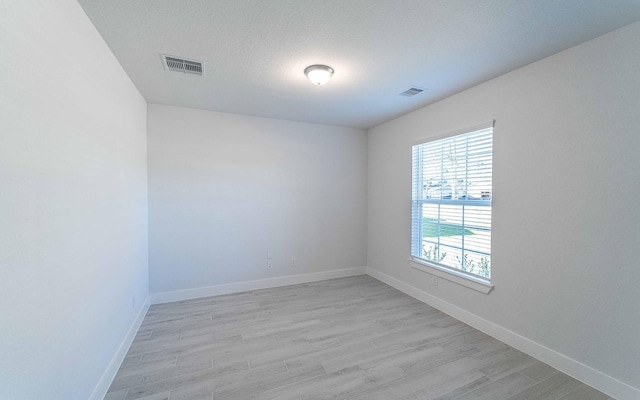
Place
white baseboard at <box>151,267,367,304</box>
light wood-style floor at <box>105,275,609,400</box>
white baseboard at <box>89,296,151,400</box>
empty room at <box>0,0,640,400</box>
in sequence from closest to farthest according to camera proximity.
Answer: empty room at <box>0,0,640,400</box>, white baseboard at <box>89,296,151,400</box>, light wood-style floor at <box>105,275,609,400</box>, white baseboard at <box>151,267,367,304</box>

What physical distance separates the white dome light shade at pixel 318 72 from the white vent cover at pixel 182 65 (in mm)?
990

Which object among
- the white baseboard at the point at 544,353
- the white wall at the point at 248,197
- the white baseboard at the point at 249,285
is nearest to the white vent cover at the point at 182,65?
the white wall at the point at 248,197

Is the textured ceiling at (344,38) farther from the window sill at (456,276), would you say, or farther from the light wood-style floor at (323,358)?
the light wood-style floor at (323,358)

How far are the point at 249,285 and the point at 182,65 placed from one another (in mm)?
2954

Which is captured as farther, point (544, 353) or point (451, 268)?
point (451, 268)

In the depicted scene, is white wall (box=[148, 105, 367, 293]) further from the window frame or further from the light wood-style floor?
the window frame

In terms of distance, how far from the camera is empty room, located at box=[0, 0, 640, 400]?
135cm

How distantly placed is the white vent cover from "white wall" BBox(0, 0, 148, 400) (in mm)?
404

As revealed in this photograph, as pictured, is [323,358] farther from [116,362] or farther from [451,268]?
[451,268]

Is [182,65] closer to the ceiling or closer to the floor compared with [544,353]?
closer to the ceiling

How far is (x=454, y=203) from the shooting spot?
3076mm

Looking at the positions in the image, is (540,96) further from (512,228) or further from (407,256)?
(407,256)

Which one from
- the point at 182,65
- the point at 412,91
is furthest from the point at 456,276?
the point at 182,65

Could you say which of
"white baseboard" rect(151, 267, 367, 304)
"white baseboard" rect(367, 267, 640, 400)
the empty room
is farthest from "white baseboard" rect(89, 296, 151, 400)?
"white baseboard" rect(367, 267, 640, 400)
